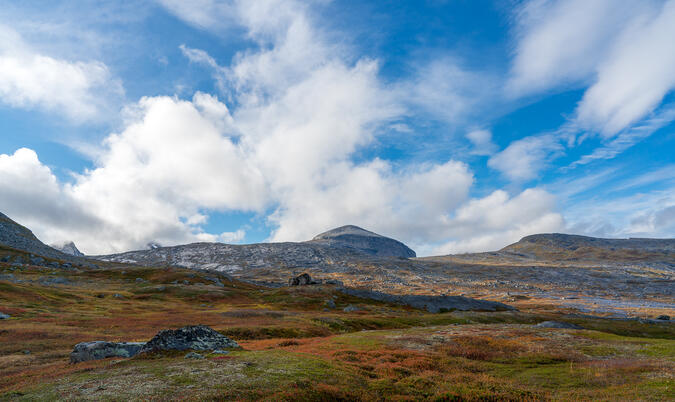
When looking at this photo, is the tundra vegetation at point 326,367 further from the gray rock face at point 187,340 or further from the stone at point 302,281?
the stone at point 302,281

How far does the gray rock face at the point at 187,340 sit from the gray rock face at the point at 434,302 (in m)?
97.2

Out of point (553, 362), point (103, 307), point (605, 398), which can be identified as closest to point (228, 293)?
point (103, 307)

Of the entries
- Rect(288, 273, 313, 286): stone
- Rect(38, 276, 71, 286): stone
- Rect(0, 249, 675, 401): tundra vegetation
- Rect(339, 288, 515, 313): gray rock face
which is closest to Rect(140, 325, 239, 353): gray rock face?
Rect(0, 249, 675, 401): tundra vegetation

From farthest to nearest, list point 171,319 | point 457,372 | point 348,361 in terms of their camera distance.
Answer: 1. point 171,319
2. point 348,361
3. point 457,372

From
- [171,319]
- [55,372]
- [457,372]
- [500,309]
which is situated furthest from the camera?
[500,309]

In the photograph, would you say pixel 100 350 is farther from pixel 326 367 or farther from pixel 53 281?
pixel 53 281

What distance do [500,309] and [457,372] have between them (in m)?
118

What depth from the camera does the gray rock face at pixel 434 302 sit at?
121 m

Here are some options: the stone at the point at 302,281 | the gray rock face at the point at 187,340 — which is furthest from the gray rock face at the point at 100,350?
the stone at the point at 302,281

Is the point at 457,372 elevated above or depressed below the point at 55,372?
below

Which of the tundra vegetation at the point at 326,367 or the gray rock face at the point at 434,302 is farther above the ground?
the tundra vegetation at the point at 326,367

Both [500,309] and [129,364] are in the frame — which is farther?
[500,309]

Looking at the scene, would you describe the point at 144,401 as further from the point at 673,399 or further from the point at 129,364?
the point at 673,399

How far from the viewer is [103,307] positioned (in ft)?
245
